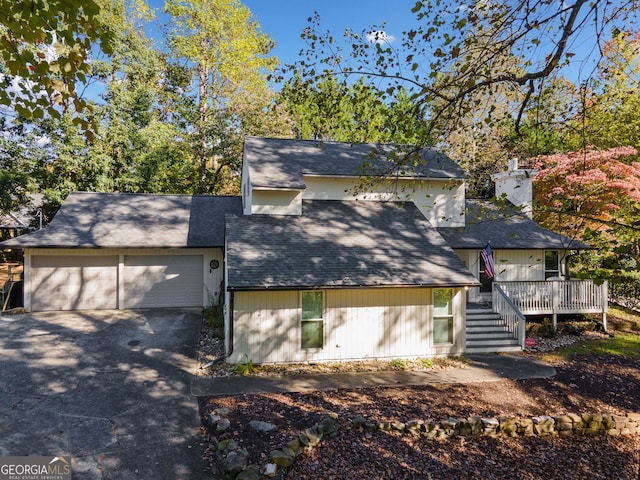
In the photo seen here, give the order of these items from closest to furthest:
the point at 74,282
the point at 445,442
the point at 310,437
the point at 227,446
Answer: the point at 227,446 < the point at 310,437 < the point at 445,442 < the point at 74,282

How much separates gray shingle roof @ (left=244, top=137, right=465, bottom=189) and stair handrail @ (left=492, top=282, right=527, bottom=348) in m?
4.80

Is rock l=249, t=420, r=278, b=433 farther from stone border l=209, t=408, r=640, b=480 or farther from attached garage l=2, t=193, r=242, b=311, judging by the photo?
attached garage l=2, t=193, r=242, b=311

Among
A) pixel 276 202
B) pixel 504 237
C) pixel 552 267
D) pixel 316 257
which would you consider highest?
pixel 276 202

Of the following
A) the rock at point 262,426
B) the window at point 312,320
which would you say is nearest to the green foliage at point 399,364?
the window at point 312,320

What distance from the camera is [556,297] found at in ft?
45.4

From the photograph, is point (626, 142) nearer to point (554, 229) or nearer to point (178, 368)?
point (554, 229)

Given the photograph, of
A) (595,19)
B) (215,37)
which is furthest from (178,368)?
(215,37)

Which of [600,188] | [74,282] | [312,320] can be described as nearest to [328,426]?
[312,320]

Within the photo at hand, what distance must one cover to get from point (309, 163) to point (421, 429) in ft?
34.6

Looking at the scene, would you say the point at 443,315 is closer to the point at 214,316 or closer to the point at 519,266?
the point at 519,266

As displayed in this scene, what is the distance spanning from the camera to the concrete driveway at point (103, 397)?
19.1 ft

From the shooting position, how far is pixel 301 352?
409 inches

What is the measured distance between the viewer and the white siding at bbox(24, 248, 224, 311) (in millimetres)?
14695

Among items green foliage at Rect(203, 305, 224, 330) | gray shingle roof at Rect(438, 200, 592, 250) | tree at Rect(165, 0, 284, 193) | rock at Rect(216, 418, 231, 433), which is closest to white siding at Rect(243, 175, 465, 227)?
gray shingle roof at Rect(438, 200, 592, 250)
